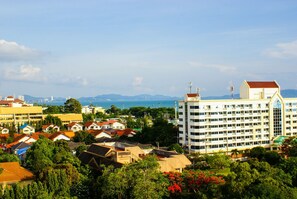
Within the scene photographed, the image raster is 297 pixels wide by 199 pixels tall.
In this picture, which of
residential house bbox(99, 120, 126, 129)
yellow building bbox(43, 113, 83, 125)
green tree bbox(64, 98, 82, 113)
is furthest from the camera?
green tree bbox(64, 98, 82, 113)

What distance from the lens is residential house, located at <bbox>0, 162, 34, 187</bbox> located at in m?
29.3

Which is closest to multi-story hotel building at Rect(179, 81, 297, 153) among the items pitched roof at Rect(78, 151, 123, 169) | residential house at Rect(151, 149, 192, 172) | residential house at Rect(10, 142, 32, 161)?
residential house at Rect(151, 149, 192, 172)

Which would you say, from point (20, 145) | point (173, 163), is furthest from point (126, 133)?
point (173, 163)

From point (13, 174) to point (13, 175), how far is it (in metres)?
0.20

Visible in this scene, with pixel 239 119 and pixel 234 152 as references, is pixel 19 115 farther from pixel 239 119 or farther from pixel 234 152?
pixel 234 152

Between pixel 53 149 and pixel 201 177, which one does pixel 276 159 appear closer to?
pixel 201 177

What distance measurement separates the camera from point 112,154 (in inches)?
1368

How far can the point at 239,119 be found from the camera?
1877 inches

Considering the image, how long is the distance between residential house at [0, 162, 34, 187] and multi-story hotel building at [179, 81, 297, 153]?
798 inches

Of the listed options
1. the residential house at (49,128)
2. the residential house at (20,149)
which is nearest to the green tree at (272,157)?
the residential house at (20,149)

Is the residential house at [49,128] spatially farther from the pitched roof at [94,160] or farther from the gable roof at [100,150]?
the pitched roof at [94,160]

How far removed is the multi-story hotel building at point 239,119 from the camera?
45.6 m

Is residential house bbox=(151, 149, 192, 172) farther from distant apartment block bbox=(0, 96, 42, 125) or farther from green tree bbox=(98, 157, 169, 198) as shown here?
distant apartment block bbox=(0, 96, 42, 125)

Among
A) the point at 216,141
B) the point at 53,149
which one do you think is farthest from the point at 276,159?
the point at 53,149
